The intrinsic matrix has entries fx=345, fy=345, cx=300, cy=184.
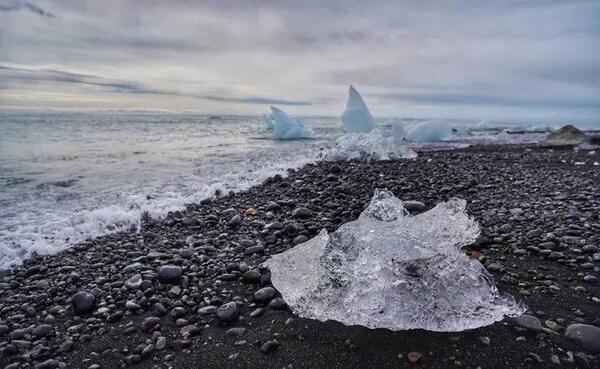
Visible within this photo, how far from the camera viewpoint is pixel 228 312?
2305 millimetres

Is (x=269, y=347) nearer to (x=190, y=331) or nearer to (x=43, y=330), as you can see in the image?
(x=190, y=331)

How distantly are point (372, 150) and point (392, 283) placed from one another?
820 cm

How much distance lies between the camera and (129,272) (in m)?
3.11

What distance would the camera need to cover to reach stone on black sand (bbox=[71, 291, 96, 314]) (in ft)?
8.32

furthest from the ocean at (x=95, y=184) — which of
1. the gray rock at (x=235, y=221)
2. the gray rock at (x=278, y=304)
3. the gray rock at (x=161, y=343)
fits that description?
the gray rock at (x=278, y=304)

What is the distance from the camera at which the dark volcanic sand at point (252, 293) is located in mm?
1857

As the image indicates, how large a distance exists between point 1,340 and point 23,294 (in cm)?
71

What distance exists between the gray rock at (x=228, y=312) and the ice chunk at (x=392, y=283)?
0.32 metres

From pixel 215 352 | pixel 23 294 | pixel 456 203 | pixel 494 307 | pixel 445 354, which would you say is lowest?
pixel 23 294

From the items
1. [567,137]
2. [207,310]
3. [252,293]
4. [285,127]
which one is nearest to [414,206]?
[252,293]

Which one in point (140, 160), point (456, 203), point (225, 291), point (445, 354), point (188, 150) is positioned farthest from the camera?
point (188, 150)

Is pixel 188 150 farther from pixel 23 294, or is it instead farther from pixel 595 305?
pixel 595 305

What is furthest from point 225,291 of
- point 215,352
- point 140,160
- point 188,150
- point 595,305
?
point 188,150

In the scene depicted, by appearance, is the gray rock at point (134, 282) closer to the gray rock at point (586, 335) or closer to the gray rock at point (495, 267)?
the gray rock at point (495, 267)
